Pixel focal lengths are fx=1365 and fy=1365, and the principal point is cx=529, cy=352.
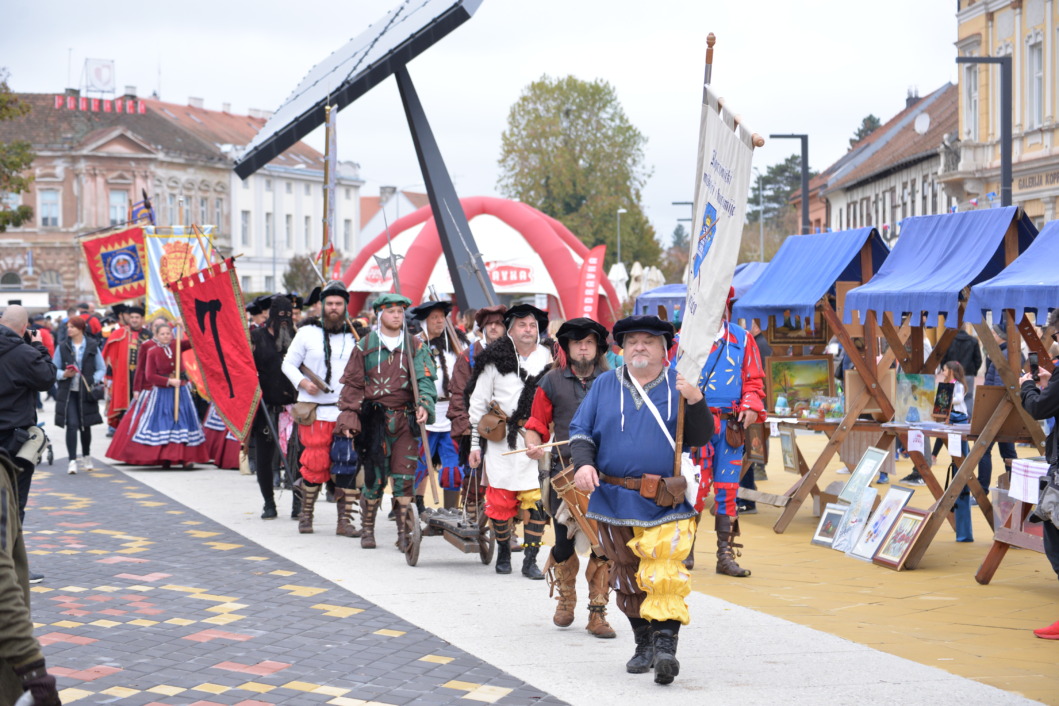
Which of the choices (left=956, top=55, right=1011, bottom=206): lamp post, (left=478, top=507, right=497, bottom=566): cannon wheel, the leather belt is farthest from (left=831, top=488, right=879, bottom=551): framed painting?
(left=956, top=55, right=1011, bottom=206): lamp post

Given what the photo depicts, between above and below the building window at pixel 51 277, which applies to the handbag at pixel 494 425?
below

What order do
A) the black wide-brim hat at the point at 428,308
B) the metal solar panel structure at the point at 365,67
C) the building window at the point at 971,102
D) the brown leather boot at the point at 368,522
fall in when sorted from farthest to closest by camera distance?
the building window at the point at 971,102, the metal solar panel structure at the point at 365,67, the black wide-brim hat at the point at 428,308, the brown leather boot at the point at 368,522

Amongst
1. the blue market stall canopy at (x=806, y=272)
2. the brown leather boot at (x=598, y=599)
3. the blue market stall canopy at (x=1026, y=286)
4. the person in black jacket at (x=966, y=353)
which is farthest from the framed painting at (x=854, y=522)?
the person in black jacket at (x=966, y=353)

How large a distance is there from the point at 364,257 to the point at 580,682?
33.8m

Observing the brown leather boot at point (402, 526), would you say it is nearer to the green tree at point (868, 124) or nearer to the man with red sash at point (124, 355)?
the man with red sash at point (124, 355)

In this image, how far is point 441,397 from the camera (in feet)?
37.3

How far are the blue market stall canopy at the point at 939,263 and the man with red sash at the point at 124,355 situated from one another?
10884 mm

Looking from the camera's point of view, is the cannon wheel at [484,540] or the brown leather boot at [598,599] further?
the cannon wheel at [484,540]

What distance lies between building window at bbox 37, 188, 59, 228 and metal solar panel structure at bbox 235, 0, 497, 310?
68237mm

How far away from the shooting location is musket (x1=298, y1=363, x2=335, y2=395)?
1126cm

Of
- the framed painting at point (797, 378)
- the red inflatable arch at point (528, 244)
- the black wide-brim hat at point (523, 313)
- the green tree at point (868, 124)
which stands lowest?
the framed painting at point (797, 378)

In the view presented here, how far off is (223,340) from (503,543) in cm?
366

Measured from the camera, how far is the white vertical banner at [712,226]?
5.94m

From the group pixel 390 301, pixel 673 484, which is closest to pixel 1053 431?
pixel 673 484
